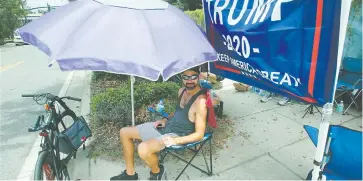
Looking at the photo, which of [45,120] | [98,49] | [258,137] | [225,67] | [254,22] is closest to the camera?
[98,49]

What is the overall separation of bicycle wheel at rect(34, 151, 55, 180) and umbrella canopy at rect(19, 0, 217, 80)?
105 cm

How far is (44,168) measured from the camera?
268cm

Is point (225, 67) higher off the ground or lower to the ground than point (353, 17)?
lower

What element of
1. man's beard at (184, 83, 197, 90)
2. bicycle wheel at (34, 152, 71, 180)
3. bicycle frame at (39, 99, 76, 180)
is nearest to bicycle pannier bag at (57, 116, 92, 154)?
bicycle frame at (39, 99, 76, 180)

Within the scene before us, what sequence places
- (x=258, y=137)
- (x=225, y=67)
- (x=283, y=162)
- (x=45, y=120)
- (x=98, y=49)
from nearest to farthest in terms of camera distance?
1. (x=98, y=49)
2. (x=45, y=120)
3. (x=225, y=67)
4. (x=283, y=162)
5. (x=258, y=137)

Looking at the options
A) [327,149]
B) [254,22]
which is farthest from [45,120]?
[327,149]

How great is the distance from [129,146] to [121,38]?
4.24 ft

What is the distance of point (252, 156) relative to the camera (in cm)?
357

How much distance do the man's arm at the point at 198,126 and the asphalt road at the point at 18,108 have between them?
Result: 1.36 metres

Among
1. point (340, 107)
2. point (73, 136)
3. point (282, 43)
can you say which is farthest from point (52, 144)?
point (340, 107)

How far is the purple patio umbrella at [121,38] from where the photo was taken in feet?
6.97

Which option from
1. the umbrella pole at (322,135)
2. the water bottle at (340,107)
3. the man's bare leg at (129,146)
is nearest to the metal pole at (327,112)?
the umbrella pole at (322,135)

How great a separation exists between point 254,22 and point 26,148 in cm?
381

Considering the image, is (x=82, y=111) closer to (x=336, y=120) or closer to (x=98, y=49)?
(x=98, y=49)
